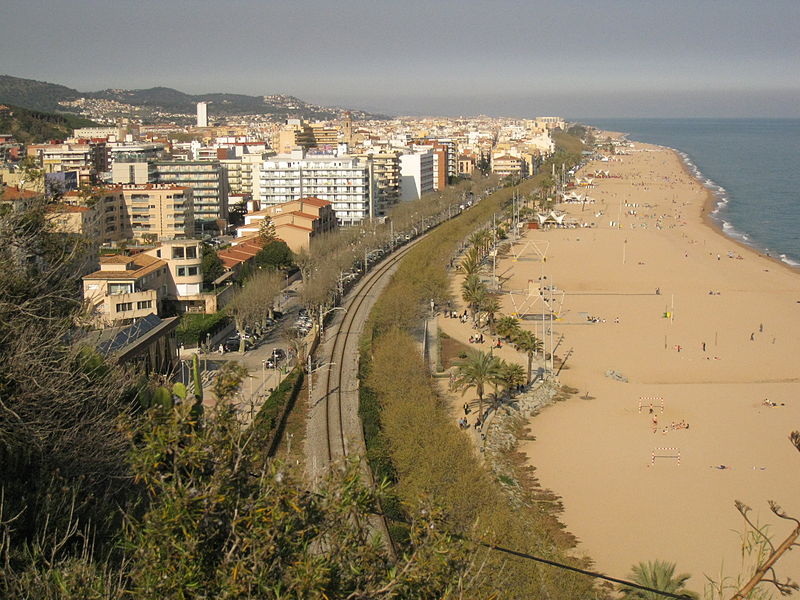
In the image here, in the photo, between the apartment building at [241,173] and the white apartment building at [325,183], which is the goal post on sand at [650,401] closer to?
the white apartment building at [325,183]

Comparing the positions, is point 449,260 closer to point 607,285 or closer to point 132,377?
point 607,285

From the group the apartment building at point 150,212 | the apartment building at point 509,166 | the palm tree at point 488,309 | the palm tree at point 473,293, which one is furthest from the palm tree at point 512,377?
the apartment building at point 509,166

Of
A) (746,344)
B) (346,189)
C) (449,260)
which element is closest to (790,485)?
(746,344)

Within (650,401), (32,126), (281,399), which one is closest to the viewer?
(281,399)

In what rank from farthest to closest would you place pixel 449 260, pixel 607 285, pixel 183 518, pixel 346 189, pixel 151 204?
1. pixel 346 189
2. pixel 151 204
3. pixel 449 260
4. pixel 607 285
5. pixel 183 518

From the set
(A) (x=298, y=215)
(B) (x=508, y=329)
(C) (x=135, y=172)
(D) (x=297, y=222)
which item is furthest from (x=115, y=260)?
(C) (x=135, y=172)

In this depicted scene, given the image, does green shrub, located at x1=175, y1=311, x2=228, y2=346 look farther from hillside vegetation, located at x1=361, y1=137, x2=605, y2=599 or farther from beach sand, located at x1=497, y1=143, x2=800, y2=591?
beach sand, located at x1=497, y1=143, x2=800, y2=591

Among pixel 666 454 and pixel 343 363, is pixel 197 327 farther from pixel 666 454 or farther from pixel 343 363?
pixel 666 454
